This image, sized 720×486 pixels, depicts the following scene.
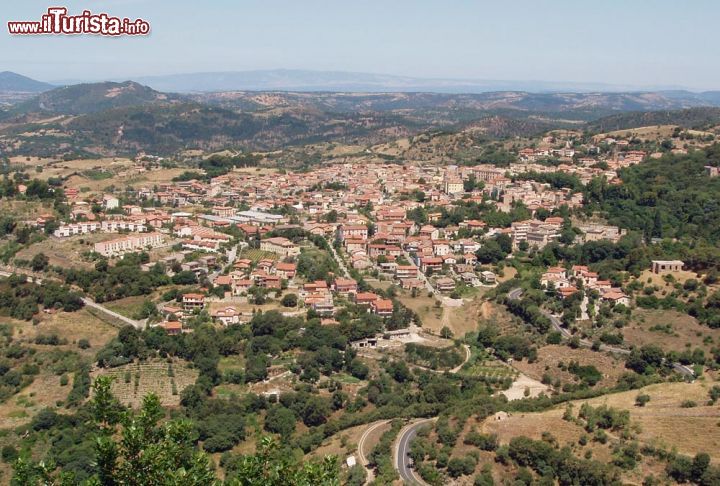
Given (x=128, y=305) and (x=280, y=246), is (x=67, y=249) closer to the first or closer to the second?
(x=128, y=305)

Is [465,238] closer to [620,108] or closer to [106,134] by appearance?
[106,134]

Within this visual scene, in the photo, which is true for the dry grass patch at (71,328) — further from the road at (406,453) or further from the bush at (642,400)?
the bush at (642,400)

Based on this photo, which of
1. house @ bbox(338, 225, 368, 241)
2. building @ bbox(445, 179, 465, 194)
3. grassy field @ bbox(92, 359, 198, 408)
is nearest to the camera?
grassy field @ bbox(92, 359, 198, 408)

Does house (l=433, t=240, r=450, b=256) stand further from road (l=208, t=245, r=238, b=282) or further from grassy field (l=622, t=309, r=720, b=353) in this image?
grassy field (l=622, t=309, r=720, b=353)

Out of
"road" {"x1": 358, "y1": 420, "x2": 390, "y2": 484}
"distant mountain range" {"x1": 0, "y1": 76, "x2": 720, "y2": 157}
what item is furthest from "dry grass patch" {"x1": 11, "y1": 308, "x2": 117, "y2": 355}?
"distant mountain range" {"x1": 0, "y1": 76, "x2": 720, "y2": 157}

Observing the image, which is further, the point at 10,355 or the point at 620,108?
the point at 620,108

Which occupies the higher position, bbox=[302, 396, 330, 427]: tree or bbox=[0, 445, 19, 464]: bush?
bbox=[302, 396, 330, 427]: tree

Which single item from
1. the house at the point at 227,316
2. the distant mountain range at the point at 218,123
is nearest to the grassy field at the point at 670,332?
the house at the point at 227,316

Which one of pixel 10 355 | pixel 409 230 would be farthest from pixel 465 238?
pixel 10 355
